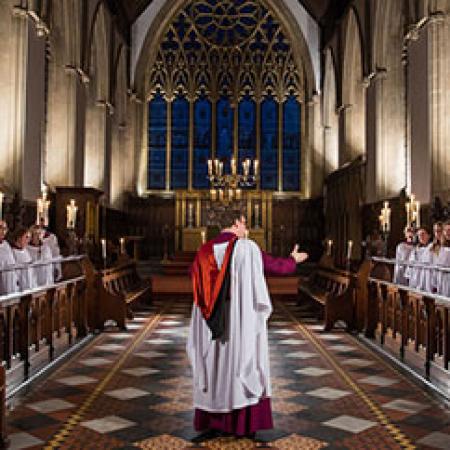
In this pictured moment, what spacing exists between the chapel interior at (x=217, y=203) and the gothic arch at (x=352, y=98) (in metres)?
0.06

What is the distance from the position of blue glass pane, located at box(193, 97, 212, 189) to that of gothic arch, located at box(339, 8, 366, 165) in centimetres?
560

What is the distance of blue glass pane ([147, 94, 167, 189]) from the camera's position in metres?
21.8

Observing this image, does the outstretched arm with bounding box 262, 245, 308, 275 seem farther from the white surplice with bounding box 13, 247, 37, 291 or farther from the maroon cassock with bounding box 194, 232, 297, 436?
the white surplice with bounding box 13, 247, 37, 291

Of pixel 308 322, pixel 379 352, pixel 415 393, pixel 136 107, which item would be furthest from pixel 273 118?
pixel 415 393

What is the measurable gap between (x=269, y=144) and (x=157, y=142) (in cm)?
423

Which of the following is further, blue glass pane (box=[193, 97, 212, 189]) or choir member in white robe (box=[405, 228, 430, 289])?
blue glass pane (box=[193, 97, 212, 189])

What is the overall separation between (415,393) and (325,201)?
1571 cm

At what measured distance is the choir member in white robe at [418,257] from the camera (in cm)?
759

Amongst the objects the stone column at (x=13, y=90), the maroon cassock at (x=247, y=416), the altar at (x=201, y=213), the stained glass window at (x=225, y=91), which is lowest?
the maroon cassock at (x=247, y=416)

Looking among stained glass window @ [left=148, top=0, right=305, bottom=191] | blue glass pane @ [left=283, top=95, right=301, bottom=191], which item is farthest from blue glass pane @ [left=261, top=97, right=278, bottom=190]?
blue glass pane @ [left=283, top=95, right=301, bottom=191]

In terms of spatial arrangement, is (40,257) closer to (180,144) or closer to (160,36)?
(180,144)

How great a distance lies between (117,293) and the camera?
10141 millimetres

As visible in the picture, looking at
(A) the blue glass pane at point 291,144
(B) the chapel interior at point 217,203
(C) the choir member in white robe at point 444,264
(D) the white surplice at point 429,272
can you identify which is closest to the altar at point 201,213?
(B) the chapel interior at point 217,203

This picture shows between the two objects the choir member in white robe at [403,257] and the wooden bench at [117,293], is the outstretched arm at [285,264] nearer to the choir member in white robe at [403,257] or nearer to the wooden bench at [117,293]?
the choir member in white robe at [403,257]
